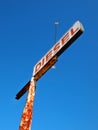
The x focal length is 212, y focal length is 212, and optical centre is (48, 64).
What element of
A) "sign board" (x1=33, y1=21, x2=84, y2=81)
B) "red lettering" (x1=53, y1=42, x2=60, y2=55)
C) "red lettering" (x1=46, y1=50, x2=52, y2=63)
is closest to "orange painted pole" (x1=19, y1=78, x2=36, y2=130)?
"sign board" (x1=33, y1=21, x2=84, y2=81)

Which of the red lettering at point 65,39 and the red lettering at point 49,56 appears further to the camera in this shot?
the red lettering at point 49,56

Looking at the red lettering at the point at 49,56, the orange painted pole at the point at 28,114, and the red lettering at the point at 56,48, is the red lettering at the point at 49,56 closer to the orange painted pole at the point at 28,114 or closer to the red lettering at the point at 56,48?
the red lettering at the point at 56,48

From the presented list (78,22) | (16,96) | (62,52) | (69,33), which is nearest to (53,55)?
(62,52)

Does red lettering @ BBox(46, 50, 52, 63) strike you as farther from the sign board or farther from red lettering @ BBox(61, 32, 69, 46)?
red lettering @ BBox(61, 32, 69, 46)

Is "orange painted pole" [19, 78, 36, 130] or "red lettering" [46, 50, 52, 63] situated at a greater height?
"red lettering" [46, 50, 52, 63]

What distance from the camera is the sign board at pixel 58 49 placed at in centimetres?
439

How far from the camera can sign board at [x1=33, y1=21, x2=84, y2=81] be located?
4395mm

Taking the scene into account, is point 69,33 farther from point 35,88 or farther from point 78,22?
point 35,88

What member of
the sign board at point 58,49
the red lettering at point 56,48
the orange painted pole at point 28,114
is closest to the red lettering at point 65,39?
the sign board at point 58,49

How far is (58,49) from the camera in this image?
4.59 m

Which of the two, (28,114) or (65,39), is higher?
(65,39)

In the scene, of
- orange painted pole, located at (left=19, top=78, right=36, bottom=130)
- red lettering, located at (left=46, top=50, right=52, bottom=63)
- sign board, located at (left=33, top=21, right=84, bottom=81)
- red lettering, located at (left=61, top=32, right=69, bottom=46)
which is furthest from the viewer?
red lettering, located at (left=46, top=50, right=52, bottom=63)

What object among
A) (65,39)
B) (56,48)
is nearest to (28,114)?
(56,48)

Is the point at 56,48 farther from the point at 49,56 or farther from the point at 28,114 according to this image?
the point at 28,114
